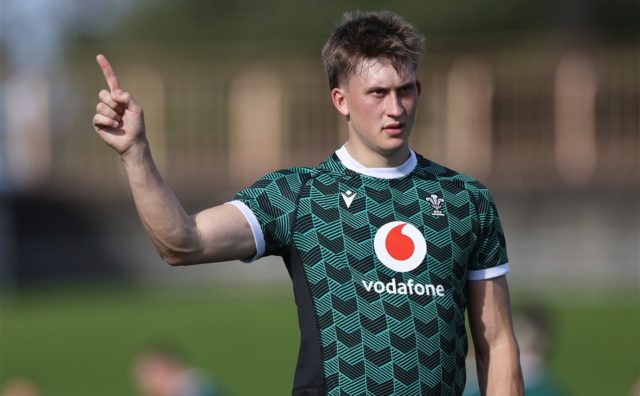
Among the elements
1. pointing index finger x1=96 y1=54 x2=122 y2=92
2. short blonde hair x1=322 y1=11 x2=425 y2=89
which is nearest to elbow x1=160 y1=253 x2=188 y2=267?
pointing index finger x1=96 y1=54 x2=122 y2=92

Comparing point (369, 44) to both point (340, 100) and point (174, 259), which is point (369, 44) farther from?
point (174, 259)

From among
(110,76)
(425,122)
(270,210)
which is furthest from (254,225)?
(425,122)

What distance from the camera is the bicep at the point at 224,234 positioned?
442cm

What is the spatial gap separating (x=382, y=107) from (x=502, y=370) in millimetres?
1035

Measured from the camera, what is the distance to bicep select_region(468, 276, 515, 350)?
480cm

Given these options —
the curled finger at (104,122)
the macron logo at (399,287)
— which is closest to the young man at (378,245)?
the macron logo at (399,287)

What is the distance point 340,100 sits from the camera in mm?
4809

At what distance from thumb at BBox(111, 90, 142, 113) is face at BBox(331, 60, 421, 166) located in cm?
82

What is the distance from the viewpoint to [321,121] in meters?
22.5

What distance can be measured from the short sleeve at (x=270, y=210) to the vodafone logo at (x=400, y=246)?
0.31 meters

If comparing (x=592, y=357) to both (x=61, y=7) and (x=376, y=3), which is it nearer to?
(x=376, y=3)

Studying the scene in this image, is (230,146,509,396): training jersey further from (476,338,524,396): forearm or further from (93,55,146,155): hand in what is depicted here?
(93,55,146,155): hand

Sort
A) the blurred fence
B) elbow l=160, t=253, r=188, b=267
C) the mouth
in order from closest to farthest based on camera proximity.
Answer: elbow l=160, t=253, r=188, b=267 → the mouth → the blurred fence

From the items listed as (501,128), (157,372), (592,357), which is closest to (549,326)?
(157,372)
